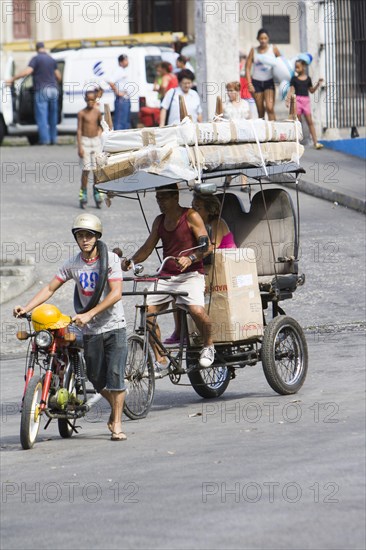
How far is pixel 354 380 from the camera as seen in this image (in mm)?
12000

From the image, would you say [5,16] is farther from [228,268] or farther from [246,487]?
[246,487]

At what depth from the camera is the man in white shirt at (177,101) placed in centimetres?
2195

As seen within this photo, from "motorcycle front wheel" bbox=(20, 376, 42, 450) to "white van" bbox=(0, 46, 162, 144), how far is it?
20155 mm

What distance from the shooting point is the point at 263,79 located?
998 inches

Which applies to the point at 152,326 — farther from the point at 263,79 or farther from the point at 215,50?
the point at 215,50

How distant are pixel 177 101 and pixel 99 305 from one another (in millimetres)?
12531

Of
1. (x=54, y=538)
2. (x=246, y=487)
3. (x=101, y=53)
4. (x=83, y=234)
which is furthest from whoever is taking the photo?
(x=101, y=53)

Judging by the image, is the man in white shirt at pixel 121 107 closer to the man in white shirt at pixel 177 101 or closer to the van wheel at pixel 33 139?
the van wheel at pixel 33 139

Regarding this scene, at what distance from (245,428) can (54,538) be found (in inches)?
117

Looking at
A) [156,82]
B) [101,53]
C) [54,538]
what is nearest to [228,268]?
[54,538]

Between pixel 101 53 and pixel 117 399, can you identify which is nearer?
pixel 117 399

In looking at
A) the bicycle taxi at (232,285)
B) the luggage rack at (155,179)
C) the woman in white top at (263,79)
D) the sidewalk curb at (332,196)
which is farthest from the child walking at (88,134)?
the luggage rack at (155,179)

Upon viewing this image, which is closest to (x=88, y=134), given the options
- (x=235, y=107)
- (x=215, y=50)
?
(x=235, y=107)

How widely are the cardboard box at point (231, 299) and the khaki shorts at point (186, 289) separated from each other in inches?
13.3
